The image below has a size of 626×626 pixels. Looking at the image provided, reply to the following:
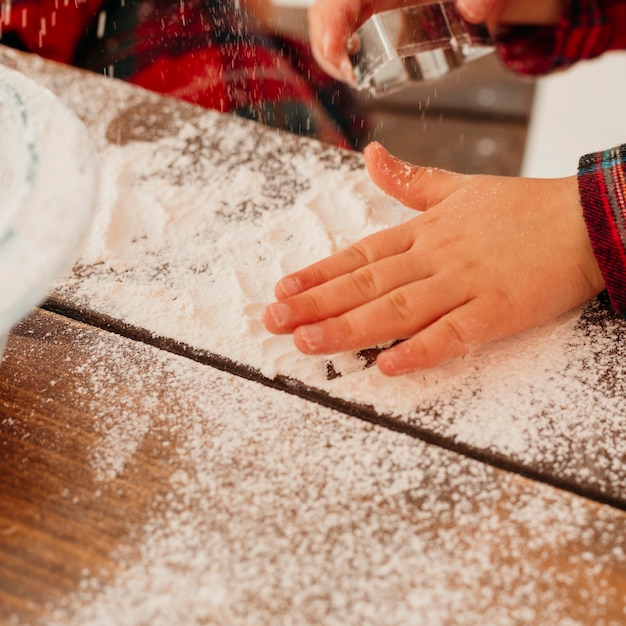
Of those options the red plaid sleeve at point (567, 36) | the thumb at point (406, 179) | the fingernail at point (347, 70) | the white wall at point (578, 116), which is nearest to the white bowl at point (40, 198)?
the thumb at point (406, 179)

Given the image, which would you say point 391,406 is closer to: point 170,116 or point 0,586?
point 0,586

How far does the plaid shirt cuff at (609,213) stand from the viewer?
0.69 meters

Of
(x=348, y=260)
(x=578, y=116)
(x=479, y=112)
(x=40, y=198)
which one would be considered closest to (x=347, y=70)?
(x=348, y=260)

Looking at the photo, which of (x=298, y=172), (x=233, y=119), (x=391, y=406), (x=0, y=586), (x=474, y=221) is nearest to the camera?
(x=0, y=586)

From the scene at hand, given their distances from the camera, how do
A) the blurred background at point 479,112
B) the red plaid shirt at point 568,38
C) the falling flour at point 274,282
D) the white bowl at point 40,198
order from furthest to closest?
the blurred background at point 479,112
the red plaid shirt at point 568,38
the falling flour at point 274,282
the white bowl at point 40,198

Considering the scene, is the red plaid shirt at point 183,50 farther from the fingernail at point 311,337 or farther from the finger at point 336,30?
the fingernail at point 311,337

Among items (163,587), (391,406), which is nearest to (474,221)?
(391,406)

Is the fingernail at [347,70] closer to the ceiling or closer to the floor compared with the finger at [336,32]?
closer to the floor

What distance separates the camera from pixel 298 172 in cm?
90

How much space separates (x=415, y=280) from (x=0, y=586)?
455mm

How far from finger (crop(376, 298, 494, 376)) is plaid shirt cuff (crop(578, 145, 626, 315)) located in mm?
141

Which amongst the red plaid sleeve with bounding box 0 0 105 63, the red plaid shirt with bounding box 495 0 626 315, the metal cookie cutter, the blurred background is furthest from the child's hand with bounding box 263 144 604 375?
the blurred background

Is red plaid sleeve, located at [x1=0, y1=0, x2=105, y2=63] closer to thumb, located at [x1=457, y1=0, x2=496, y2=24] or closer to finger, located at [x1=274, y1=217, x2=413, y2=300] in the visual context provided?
thumb, located at [x1=457, y1=0, x2=496, y2=24]

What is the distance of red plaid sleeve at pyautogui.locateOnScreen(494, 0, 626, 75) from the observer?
1202 millimetres
